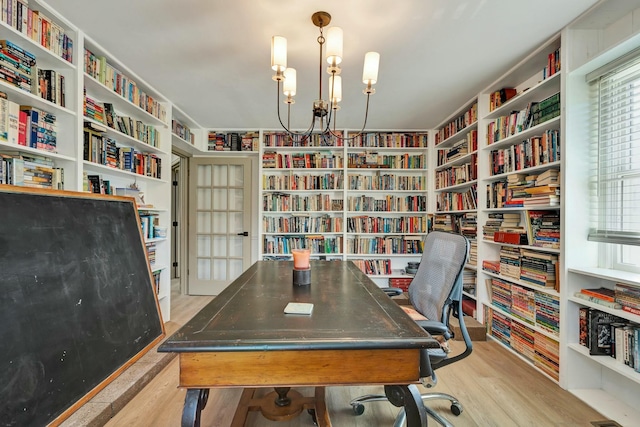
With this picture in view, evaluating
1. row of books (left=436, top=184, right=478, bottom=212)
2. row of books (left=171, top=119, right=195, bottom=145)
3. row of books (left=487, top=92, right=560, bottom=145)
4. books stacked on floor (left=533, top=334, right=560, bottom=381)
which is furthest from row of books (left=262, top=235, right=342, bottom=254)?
books stacked on floor (left=533, top=334, right=560, bottom=381)

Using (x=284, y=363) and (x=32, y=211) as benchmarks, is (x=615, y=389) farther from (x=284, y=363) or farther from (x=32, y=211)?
(x=32, y=211)

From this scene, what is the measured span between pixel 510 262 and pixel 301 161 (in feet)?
8.63

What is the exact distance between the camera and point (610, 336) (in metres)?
1.70

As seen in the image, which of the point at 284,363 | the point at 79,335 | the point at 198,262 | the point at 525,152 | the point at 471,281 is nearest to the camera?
the point at 284,363

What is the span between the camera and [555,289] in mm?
1987

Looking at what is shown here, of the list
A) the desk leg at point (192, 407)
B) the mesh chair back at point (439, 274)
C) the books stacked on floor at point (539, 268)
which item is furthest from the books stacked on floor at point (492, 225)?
the desk leg at point (192, 407)

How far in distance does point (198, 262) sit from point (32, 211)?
3.16 metres

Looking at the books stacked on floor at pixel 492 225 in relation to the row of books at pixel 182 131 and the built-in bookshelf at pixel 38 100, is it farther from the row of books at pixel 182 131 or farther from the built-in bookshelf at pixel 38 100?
the row of books at pixel 182 131

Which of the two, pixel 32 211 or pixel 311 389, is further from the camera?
pixel 311 389

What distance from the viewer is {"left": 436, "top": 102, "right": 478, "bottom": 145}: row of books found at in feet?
9.68

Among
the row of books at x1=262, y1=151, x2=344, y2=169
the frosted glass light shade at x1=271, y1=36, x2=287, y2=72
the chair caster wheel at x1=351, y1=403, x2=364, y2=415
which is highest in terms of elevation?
the frosted glass light shade at x1=271, y1=36, x2=287, y2=72

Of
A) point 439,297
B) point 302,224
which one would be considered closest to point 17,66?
point 439,297

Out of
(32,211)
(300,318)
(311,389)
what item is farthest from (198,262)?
(300,318)

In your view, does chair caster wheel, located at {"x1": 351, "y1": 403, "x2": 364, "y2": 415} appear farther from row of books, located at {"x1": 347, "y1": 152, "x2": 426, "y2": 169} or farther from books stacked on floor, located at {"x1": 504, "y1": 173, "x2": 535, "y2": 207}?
row of books, located at {"x1": 347, "y1": 152, "x2": 426, "y2": 169}
